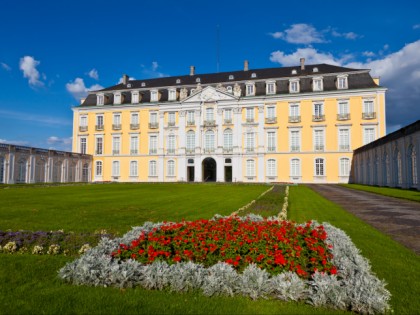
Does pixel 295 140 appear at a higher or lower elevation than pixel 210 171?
higher

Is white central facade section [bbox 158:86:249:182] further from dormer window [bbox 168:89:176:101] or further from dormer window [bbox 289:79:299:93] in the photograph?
dormer window [bbox 289:79:299:93]

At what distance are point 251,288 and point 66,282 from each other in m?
2.97

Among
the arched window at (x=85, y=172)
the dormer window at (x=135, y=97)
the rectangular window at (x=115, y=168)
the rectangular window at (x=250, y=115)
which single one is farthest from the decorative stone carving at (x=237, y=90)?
the arched window at (x=85, y=172)

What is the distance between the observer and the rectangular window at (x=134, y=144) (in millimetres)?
54188

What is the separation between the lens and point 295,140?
47.9 meters

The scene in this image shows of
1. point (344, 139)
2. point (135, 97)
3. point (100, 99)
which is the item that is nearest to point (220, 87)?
point (135, 97)

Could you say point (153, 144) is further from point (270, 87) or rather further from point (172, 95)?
point (270, 87)

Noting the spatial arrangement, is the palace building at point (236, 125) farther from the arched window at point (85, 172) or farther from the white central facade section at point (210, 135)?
the arched window at point (85, 172)

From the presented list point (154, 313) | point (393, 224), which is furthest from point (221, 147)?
point (154, 313)

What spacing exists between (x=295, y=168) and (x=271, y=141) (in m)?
5.26

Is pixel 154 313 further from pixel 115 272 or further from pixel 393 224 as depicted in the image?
pixel 393 224

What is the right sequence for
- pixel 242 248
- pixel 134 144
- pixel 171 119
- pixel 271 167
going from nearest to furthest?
pixel 242 248 < pixel 271 167 < pixel 171 119 < pixel 134 144

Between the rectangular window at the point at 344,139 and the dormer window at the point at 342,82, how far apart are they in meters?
5.98

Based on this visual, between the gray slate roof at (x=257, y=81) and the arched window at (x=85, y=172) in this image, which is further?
the arched window at (x=85, y=172)
